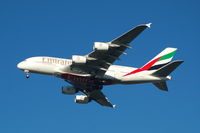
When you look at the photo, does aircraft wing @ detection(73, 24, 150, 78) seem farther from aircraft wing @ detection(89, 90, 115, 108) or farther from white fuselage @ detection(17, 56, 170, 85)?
aircraft wing @ detection(89, 90, 115, 108)

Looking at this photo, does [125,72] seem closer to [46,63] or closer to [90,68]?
[90,68]

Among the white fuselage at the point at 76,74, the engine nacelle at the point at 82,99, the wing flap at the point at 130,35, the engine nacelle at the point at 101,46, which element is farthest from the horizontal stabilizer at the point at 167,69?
the engine nacelle at the point at 82,99

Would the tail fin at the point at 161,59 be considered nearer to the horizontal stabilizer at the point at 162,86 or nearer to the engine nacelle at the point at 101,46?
the horizontal stabilizer at the point at 162,86

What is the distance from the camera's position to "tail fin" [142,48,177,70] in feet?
247

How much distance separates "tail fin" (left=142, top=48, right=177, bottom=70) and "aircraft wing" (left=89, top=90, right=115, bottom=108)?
9.42m

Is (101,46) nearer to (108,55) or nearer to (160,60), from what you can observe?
(108,55)

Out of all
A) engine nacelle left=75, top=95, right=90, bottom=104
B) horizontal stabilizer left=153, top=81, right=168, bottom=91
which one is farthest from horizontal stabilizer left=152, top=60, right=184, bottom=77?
engine nacelle left=75, top=95, right=90, bottom=104

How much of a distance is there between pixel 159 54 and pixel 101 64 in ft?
39.5

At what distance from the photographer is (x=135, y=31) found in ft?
204

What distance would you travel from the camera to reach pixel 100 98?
80750 millimetres

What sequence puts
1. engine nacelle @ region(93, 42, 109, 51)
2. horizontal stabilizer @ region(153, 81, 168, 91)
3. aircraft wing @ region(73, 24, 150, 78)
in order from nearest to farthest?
1. aircraft wing @ region(73, 24, 150, 78)
2. engine nacelle @ region(93, 42, 109, 51)
3. horizontal stabilizer @ region(153, 81, 168, 91)

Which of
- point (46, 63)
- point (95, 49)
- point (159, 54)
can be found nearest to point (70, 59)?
point (46, 63)

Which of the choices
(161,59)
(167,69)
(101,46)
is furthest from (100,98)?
(101,46)

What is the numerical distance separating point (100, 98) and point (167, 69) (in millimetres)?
15895
